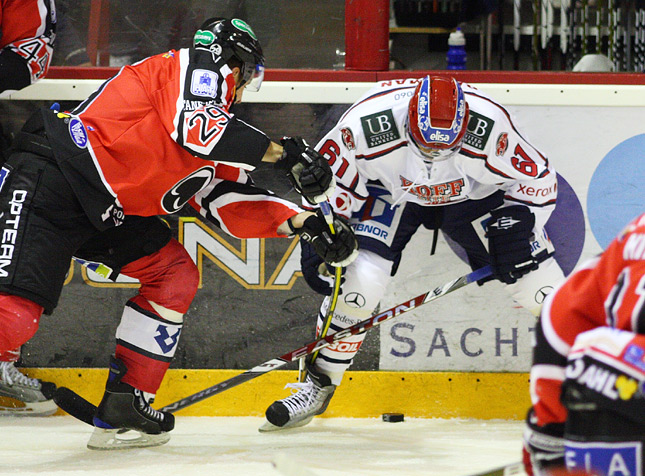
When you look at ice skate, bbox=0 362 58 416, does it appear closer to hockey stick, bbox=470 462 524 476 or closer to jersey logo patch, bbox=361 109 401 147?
jersey logo patch, bbox=361 109 401 147

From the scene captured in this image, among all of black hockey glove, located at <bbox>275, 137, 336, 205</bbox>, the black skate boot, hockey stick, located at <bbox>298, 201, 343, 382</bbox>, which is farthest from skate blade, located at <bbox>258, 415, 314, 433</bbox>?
black hockey glove, located at <bbox>275, 137, 336, 205</bbox>

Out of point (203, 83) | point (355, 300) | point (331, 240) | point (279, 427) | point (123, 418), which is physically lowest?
point (279, 427)

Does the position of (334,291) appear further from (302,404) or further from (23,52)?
(23,52)

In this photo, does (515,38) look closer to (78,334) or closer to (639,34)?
(639,34)

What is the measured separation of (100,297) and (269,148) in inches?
43.3

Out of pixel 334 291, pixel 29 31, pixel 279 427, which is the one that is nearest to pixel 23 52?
pixel 29 31

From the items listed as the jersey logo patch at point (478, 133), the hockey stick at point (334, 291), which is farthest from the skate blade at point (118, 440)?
the jersey logo patch at point (478, 133)

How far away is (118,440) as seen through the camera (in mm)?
2727

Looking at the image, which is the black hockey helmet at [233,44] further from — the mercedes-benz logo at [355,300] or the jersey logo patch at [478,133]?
the mercedes-benz logo at [355,300]

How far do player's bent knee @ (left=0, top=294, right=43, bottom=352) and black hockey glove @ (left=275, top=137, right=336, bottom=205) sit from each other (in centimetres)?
→ 78

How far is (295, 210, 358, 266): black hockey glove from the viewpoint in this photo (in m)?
2.59

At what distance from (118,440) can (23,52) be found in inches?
50.9

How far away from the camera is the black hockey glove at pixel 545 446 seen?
4.62 feet

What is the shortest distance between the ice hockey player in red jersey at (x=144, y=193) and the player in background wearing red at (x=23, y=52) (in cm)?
44
